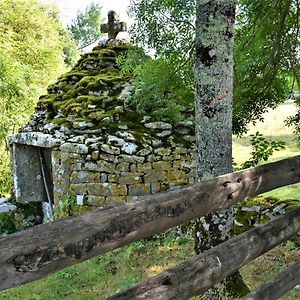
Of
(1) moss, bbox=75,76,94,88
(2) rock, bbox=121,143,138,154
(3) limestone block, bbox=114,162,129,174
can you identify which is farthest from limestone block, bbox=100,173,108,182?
(1) moss, bbox=75,76,94,88

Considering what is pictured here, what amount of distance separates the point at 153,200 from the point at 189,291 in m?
0.48

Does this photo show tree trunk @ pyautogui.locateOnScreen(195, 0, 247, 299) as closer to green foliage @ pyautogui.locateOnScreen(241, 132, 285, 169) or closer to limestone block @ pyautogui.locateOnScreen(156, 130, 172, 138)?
green foliage @ pyautogui.locateOnScreen(241, 132, 285, 169)

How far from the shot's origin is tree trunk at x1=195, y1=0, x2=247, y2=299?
115 inches

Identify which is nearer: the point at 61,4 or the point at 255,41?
the point at 255,41

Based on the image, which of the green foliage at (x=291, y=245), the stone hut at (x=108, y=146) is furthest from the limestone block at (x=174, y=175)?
the green foliage at (x=291, y=245)

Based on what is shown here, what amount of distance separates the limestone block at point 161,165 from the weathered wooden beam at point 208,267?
3.26 m

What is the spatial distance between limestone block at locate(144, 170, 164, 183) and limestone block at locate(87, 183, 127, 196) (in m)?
0.32

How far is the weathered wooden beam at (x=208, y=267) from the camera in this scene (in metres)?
1.78

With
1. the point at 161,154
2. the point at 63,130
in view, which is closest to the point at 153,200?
the point at 161,154

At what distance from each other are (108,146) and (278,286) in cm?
362

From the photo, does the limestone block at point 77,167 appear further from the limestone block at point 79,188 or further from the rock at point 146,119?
the rock at point 146,119

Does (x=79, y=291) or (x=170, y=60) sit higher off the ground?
(x=170, y=60)

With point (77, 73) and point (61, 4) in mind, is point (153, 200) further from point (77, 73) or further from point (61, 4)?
point (61, 4)

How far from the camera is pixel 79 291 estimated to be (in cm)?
441
